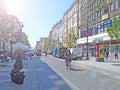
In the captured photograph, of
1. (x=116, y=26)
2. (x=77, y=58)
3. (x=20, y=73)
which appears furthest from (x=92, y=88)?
(x=77, y=58)

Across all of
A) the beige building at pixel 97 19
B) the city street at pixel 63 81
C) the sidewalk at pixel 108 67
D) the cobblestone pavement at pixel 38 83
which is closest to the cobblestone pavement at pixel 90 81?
the city street at pixel 63 81

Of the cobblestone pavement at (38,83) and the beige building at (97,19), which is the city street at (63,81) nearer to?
the cobblestone pavement at (38,83)

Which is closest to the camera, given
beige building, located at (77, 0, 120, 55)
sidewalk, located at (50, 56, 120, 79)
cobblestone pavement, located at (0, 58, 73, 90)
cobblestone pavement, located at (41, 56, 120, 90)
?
cobblestone pavement, located at (0, 58, 73, 90)

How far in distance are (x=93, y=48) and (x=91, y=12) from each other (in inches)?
366

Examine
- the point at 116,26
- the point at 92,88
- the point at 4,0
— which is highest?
the point at 4,0

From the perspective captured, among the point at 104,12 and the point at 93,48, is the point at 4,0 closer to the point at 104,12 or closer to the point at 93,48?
the point at 104,12

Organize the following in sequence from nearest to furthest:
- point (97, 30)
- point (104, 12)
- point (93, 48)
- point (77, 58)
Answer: point (77, 58) < point (104, 12) < point (97, 30) < point (93, 48)

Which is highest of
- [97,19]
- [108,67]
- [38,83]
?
[97,19]

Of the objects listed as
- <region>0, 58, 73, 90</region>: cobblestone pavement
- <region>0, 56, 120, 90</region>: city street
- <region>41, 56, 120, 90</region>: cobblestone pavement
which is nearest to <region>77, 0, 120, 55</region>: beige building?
<region>41, 56, 120, 90</region>: cobblestone pavement

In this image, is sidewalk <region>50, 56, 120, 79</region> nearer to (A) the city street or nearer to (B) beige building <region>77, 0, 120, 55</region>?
(A) the city street

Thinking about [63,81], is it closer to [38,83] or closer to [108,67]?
[38,83]

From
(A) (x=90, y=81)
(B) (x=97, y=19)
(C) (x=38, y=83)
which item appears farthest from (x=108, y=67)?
(B) (x=97, y=19)

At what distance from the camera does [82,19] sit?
97062mm

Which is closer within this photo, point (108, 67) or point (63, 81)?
point (63, 81)
